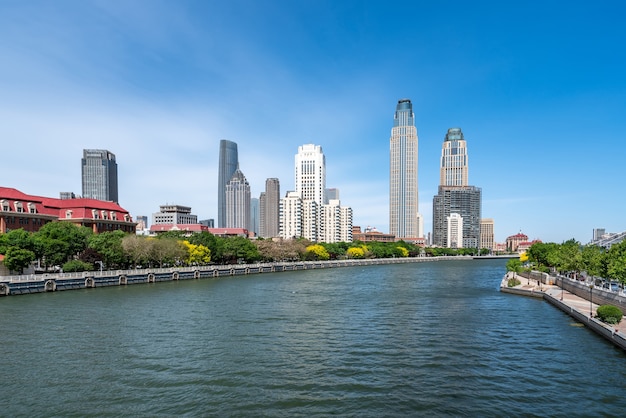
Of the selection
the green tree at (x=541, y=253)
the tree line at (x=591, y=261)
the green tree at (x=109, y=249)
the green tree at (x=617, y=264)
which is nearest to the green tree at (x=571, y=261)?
the tree line at (x=591, y=261)

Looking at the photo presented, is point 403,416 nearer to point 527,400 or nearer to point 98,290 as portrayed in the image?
point 527,400

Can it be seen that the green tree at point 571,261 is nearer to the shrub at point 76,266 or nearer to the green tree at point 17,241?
the shrub at point 76,266

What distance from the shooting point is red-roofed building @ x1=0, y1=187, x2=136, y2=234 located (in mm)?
105625

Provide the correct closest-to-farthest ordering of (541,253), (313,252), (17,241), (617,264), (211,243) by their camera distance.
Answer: (617,264) → (17,241) → (541,253) → (211,243) → (313,252)

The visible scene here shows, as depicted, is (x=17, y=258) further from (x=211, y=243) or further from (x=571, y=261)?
(x=571, y=261)

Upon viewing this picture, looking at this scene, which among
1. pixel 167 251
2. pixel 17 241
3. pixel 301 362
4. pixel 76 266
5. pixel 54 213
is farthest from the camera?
pixel 54 213

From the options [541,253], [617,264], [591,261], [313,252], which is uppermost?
[617,264]

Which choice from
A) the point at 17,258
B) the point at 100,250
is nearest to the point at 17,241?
the point at 17,258

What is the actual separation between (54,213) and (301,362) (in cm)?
11506

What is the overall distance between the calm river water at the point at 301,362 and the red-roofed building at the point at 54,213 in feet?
179

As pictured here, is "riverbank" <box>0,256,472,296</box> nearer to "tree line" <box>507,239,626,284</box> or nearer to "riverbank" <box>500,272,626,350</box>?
"riverbank" <box>500,272,626,350</box>

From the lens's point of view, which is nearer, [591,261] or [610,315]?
[610,315]

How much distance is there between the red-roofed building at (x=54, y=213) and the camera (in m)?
106

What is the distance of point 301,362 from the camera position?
34719mm
